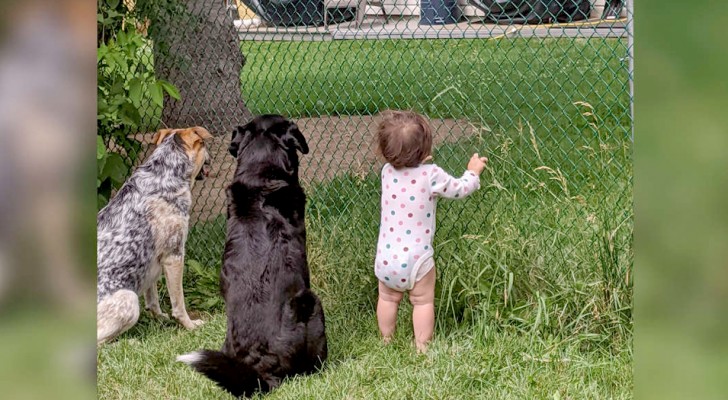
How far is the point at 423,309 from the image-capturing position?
4.56 meters

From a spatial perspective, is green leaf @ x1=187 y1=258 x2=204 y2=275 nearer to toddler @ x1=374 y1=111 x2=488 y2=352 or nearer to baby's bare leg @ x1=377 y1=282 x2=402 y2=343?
baby's bare leg @ x1=377 y1=282 x2=402 y2=343

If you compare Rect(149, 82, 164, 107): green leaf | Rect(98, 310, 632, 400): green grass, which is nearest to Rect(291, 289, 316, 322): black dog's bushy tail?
Rect(98, 310, 632, 400): green grass

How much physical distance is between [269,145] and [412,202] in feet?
2.84

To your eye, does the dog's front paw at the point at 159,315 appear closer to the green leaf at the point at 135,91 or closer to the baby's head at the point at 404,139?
the green leaf at the point at 135,91

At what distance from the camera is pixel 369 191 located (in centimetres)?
625

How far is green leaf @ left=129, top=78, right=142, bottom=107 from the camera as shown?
590 centimetres

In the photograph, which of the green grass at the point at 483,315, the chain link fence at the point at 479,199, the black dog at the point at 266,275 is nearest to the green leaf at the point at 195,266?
the chain link fence at the point at 479,199

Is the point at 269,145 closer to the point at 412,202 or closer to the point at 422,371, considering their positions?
the point at 412,202

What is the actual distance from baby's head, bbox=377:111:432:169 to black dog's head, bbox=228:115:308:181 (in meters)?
0.51

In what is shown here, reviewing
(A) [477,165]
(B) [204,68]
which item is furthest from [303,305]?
(B) [204,68]

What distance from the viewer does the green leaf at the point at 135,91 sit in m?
5.90

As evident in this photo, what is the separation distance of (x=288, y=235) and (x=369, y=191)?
1840mm
